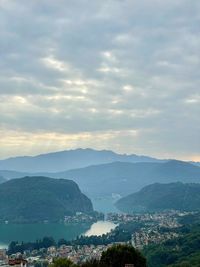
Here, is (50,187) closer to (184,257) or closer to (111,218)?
(111,218)

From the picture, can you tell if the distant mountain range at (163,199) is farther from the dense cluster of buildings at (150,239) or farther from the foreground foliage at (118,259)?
the foreground foliage at (118,259)

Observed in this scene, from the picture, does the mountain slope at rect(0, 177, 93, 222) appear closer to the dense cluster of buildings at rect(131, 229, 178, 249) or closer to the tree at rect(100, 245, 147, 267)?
the dense cluster of buildings at rect(131, 229, 178, 249)

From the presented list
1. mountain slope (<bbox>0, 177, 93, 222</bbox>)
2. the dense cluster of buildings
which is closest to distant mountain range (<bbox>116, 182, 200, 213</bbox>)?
mountain slope (<bbox>0, 177, 93, 222</bbox>)

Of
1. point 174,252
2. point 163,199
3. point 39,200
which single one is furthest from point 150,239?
point 163,199

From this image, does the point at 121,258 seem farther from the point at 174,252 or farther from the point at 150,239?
the point at 150,239

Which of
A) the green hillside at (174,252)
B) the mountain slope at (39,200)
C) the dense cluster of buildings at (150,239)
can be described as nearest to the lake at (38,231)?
the mountain slope at (39,200)

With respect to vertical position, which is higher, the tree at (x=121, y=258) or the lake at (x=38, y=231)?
the tree at (x=121, y=258)
